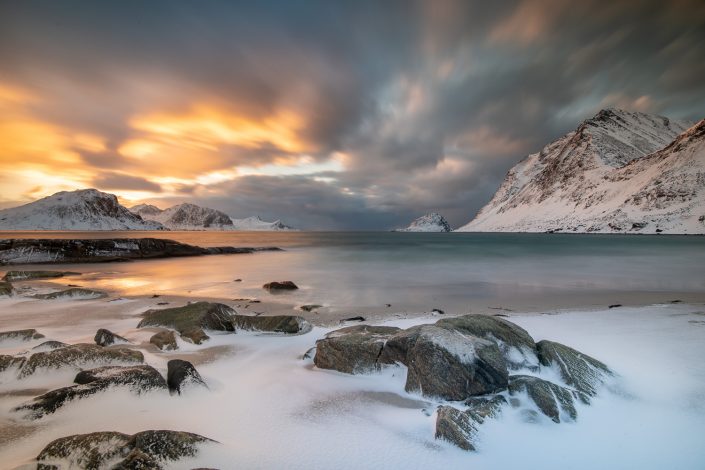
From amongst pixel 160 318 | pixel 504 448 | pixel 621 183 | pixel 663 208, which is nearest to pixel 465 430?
pixel 504 448

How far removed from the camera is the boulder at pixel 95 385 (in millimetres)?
4270

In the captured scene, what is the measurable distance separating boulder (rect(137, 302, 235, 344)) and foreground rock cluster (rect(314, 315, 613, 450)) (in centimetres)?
358

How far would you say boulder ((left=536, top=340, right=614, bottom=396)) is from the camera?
205 inches

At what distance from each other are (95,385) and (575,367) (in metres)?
7.38

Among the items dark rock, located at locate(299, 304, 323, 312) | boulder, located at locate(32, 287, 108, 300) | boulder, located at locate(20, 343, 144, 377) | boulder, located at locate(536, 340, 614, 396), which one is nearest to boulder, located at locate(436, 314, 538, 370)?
boulder, located at locate(536, 340, 614, 396)

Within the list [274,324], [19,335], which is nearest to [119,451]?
[274,324]

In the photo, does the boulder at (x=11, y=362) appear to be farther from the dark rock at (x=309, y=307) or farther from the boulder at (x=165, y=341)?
the dark rock at (x=309, y=307)

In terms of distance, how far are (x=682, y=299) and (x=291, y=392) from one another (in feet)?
55.6

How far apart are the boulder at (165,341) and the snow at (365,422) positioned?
0.72m

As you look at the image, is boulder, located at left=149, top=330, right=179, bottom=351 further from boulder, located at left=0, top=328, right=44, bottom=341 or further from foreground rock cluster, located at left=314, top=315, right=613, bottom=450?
foreground rock cluster, located at left=314, top=315, right=613, bottom=450

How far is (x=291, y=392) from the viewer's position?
5.21 meters

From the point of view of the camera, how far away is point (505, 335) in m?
6.23

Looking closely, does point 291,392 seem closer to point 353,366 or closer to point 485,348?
point 353,366

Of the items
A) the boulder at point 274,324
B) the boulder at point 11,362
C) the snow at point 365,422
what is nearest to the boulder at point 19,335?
the boulder at point 11,362
